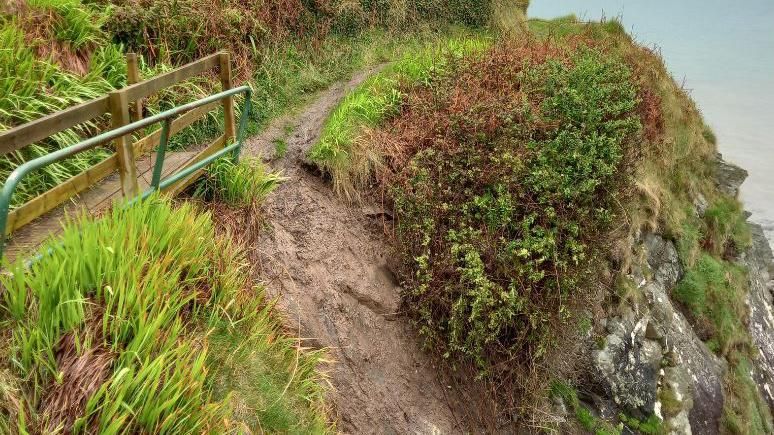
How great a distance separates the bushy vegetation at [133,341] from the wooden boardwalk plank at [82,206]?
343mm

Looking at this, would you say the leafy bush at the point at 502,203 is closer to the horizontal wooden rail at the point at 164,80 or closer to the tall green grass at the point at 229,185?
the tall green grass at the point at 229,185

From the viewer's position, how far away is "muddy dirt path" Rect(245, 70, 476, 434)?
5719 millimetres

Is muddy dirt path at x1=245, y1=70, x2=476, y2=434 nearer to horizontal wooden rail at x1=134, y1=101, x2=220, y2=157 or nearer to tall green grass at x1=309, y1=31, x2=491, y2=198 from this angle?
tall green grass at x1=309, y1=31, x2=491, y2=198

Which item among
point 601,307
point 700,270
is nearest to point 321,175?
point 601,307

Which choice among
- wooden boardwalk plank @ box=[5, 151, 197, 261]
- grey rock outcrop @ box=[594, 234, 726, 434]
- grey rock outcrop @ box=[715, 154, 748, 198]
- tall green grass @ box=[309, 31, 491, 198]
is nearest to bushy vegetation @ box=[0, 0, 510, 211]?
wooden boardwalk plank @ box=[5, 151, 197, 261]

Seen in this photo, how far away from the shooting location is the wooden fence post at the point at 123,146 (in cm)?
443

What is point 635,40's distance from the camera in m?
14.4

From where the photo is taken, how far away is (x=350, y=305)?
20.7 feet

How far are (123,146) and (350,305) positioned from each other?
2.96m

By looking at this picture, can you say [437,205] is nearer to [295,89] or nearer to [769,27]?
[295,89]

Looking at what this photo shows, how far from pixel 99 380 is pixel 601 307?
6.53m

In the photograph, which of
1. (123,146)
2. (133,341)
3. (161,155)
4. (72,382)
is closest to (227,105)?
(161,155)

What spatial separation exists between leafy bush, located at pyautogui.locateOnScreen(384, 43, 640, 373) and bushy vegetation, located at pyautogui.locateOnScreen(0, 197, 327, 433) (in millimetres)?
2410

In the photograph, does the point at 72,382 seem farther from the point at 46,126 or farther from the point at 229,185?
the point at 229,185
